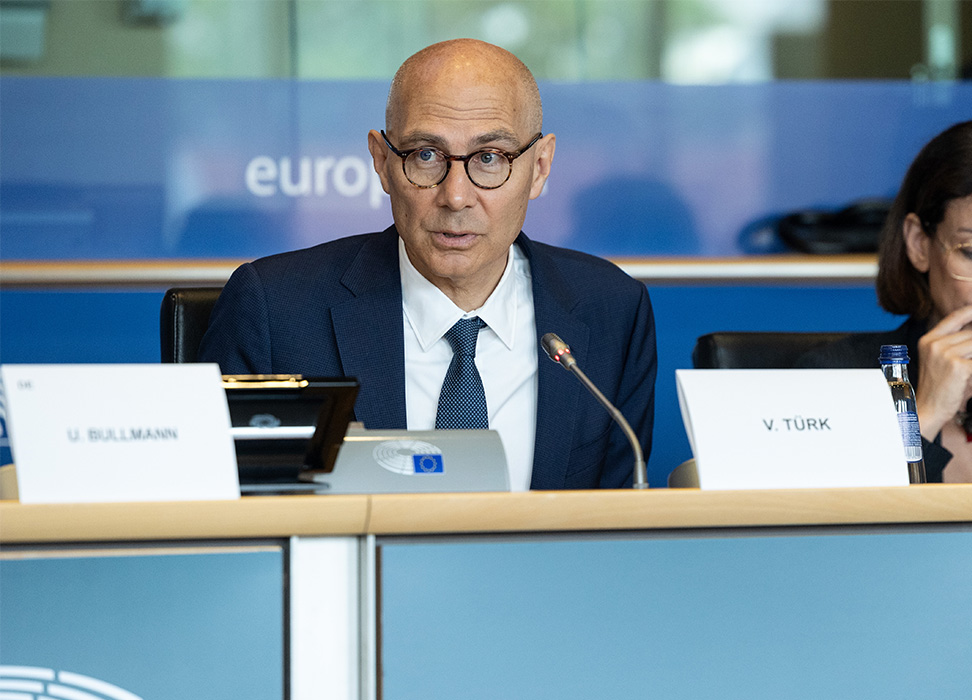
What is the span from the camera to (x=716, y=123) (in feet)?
10.0

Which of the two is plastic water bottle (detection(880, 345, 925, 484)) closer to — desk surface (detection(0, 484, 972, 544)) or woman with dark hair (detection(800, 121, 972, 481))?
woman with dark hair (detection(800, 121, 972, 481))

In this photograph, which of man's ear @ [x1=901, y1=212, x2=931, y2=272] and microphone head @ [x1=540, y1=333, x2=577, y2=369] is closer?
microphone head @ [x1=540, y1=333, x2=577, y2=369]

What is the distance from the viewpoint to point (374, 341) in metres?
1.72

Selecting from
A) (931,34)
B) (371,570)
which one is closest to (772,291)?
(931,34)

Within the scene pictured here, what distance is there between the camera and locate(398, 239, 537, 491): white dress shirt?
1.74m

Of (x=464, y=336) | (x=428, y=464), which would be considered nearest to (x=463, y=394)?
(x=464, y=336)

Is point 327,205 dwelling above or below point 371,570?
above

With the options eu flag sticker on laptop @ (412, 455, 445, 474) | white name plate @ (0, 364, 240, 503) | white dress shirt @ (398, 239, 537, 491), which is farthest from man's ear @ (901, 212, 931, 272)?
white name plate @ (0, 364, 240, 503)

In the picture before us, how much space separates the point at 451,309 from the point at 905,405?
0.70m

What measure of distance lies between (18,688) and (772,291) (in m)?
2.37

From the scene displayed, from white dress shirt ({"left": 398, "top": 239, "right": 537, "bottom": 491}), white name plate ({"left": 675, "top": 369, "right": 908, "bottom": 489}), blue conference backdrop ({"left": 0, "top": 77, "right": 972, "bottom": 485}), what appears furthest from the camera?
blue conference backdrop ({"left": 0, "top": 77, "right": 972, "bottom": 485})

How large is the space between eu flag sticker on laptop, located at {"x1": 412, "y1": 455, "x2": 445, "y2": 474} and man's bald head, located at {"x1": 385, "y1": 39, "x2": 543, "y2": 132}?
2.47 feet

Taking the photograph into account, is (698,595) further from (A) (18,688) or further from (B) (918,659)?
(A) (18,688)

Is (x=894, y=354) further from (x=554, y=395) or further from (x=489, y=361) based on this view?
(x=489, y=361)
